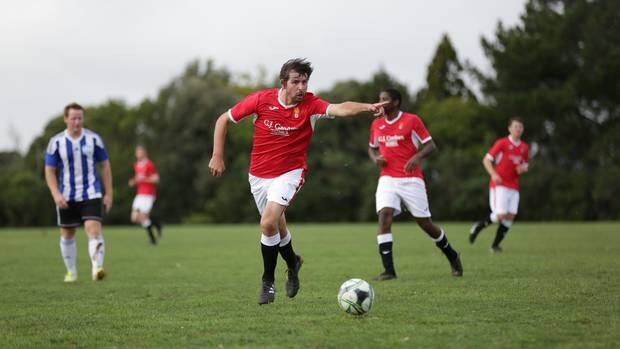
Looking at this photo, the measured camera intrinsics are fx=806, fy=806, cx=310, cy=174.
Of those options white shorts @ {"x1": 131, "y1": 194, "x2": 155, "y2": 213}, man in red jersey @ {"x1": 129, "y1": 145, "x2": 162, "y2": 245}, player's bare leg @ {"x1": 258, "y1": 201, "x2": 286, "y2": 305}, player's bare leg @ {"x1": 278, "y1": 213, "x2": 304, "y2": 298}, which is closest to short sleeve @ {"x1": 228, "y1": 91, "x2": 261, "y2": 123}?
player's bare leg @ {"x1": 258, "y1": 201, "x2": 286, "y2": 305}

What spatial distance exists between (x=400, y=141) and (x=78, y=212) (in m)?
4.53

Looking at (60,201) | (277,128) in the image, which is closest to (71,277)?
(60,201)

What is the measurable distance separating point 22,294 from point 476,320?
571cm

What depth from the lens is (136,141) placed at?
61.5m

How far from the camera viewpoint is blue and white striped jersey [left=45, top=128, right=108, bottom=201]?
10875 millimetres

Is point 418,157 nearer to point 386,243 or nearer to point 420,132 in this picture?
point 420,132

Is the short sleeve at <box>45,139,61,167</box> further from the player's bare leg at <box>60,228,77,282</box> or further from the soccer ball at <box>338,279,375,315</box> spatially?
the soccer ball at <box>338,279,375,315</box>

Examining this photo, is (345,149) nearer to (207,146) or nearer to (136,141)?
(207,146)

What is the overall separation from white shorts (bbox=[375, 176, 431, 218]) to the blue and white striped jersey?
3953mm

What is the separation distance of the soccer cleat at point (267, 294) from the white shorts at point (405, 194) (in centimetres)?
319

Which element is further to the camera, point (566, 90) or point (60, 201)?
point (566, 90)

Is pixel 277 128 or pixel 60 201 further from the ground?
pixel 277 128

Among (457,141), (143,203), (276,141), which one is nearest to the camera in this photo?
(276,141)

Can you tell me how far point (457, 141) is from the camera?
161 feet
